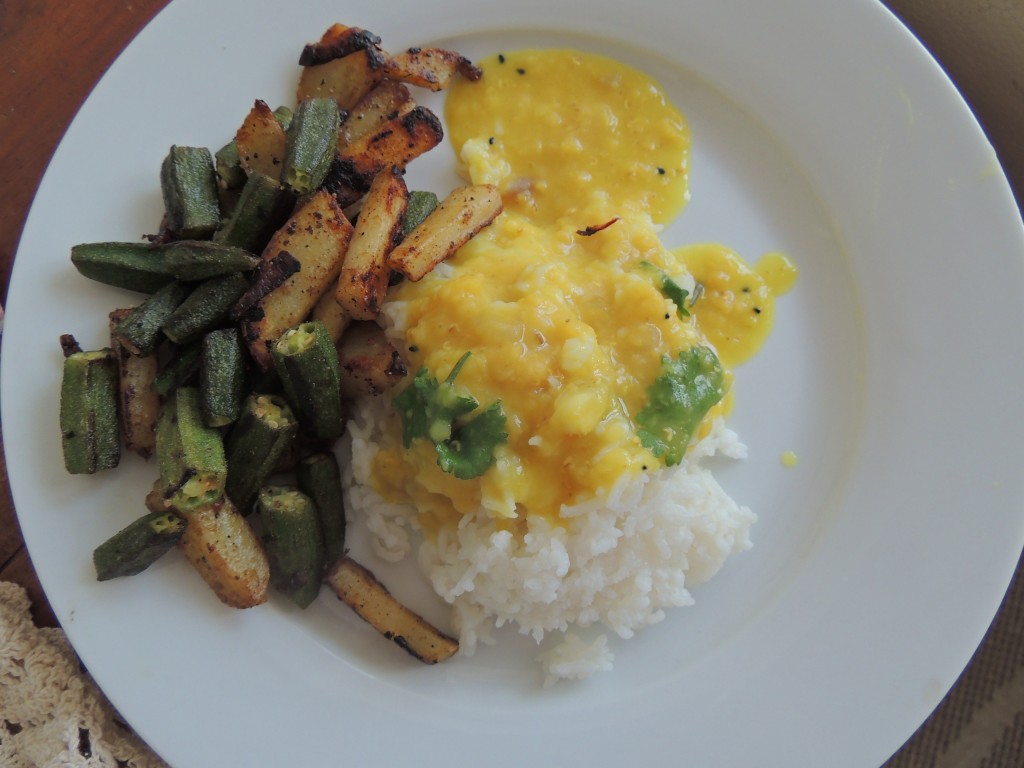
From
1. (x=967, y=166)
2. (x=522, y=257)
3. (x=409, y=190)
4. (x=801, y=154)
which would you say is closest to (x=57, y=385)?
(x=409, y=190)

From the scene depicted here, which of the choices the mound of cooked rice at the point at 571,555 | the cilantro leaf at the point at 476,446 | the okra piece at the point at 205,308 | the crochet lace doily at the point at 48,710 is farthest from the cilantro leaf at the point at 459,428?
the crochet lace doily at the point at 48,710

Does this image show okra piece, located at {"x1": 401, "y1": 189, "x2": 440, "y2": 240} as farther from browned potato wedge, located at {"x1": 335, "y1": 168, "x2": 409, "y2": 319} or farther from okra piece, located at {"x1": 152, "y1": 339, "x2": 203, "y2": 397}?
okra piece, located at {"x1": 152, "y1": 339, "x2": 203, "y2": 397}

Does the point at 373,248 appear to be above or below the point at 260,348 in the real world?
above

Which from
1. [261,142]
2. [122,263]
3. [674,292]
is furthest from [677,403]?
[122,263]

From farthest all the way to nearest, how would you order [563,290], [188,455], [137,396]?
1. [563,290]
2. [137,396]
3. [188,455]

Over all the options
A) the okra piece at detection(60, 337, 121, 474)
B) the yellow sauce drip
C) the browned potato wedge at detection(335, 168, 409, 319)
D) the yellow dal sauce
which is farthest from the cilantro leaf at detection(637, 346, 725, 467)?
the okra piece at detection(60, 337, 121, 474)

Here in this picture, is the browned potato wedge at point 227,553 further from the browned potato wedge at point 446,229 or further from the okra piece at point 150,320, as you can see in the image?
the browned potato wedge at point 446,229

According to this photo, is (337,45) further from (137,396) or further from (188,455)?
(188,455)
